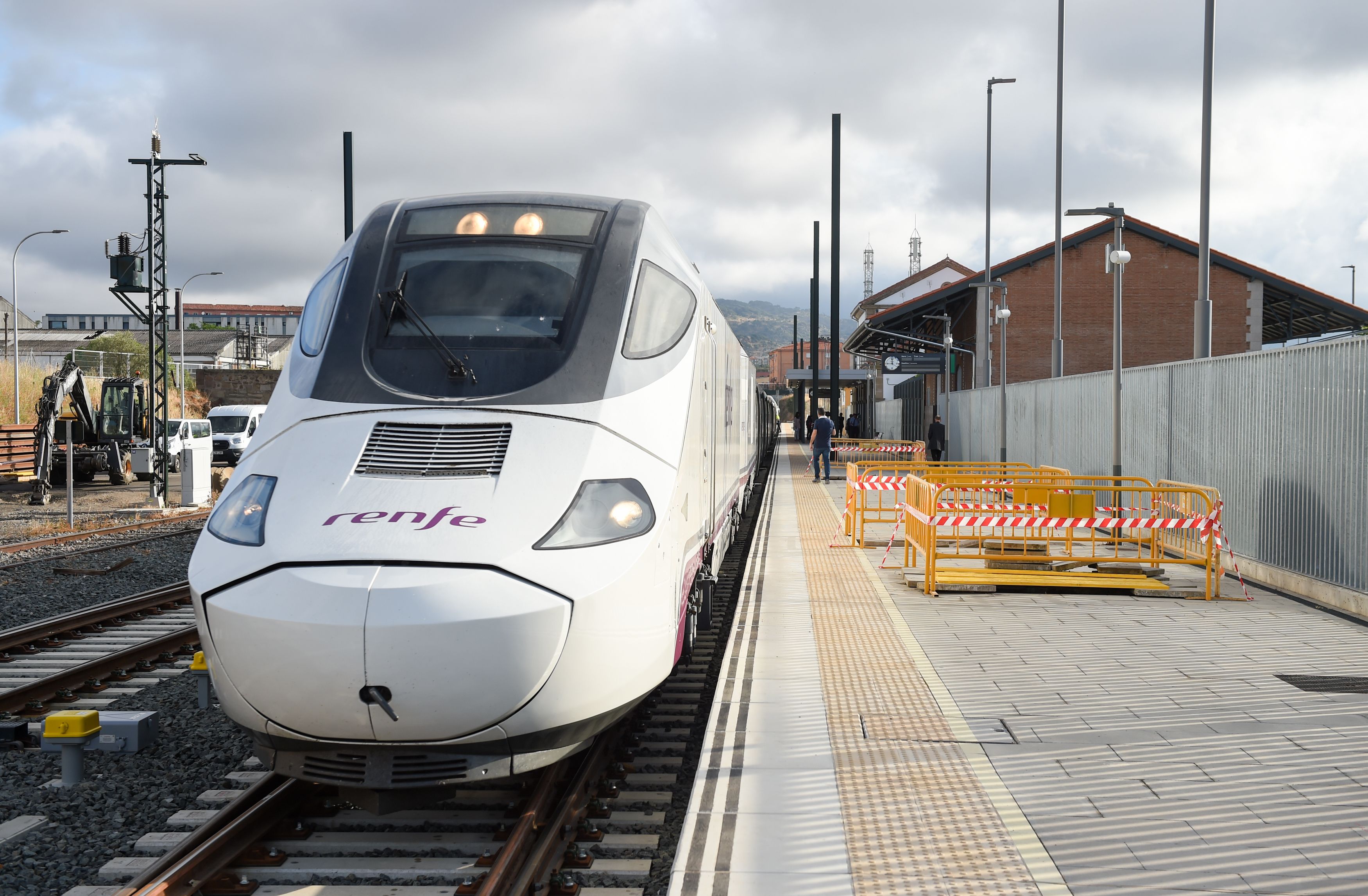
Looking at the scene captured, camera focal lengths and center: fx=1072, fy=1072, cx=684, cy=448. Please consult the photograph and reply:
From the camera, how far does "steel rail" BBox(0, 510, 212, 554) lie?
14797 mm

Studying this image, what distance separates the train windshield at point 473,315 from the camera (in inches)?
205

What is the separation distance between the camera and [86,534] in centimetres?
1678

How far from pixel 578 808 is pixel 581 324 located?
2314 mm

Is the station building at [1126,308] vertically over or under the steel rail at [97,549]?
over

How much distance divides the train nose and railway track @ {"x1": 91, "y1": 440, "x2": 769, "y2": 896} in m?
0.65

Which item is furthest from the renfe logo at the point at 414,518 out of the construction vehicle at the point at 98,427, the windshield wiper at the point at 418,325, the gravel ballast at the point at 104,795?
the construction vehicle at the point at 98,427

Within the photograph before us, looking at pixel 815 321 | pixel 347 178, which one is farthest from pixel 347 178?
pixel 815 321

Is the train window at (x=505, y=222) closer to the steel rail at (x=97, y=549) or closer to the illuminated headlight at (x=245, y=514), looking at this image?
the illuminated headlight at (x=245, y=514)

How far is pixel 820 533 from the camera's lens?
16344mm

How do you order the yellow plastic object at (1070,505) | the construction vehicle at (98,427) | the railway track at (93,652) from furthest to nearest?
the construction vehicle at (98,427)
the yellow plastic object at (1070,505)
the railway track at (93,652)

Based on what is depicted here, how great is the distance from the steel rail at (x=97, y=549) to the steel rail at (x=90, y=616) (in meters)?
2.75

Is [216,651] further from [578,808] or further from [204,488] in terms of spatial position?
[204,488]

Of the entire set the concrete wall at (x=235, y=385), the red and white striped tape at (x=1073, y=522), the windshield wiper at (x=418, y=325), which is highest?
the concrete wall at (x=235, y=385)

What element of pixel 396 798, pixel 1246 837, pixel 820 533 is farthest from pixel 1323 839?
pixel 820 533
